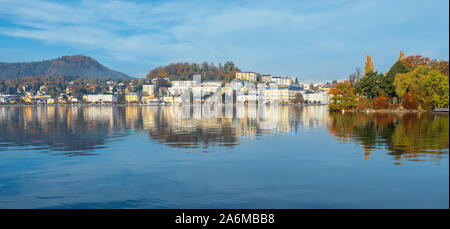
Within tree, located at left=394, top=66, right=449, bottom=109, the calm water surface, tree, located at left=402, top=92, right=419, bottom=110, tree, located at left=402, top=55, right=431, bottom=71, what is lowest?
the calm water surface

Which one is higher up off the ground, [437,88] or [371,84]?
[371,84]

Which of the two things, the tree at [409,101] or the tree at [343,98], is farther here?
the tree at [343,98]

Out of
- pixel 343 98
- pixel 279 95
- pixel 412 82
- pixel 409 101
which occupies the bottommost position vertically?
pixel 409 101

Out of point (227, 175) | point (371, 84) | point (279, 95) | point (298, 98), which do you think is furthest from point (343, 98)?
point (279, 95)

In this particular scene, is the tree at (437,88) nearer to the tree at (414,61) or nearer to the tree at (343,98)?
the tree at (343,98)

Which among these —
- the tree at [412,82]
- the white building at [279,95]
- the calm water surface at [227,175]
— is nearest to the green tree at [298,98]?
the white building at [279,95]

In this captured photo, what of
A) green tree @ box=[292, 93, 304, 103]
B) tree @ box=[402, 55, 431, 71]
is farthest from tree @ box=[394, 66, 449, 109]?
green tree @ box=[292, 93, 304, 103]

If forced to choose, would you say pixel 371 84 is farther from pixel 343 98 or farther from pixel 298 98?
pixel 298 98

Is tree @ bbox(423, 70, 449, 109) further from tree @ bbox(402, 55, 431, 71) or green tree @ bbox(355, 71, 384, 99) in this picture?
tree @ bbox(402, 55, 431, 71)

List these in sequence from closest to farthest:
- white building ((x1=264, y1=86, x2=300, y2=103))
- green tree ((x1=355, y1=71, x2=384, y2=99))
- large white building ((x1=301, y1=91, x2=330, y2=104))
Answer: green tree ((x1=355, y1=71, x2=384, y2=99)) < large white building ((x1=301, y1=91, x2=330, y2=104)) < white building ((x1=264, y1=86, x2=300, y2=103))

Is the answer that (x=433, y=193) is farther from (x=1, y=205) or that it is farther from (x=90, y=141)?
(x=90, y=141)
